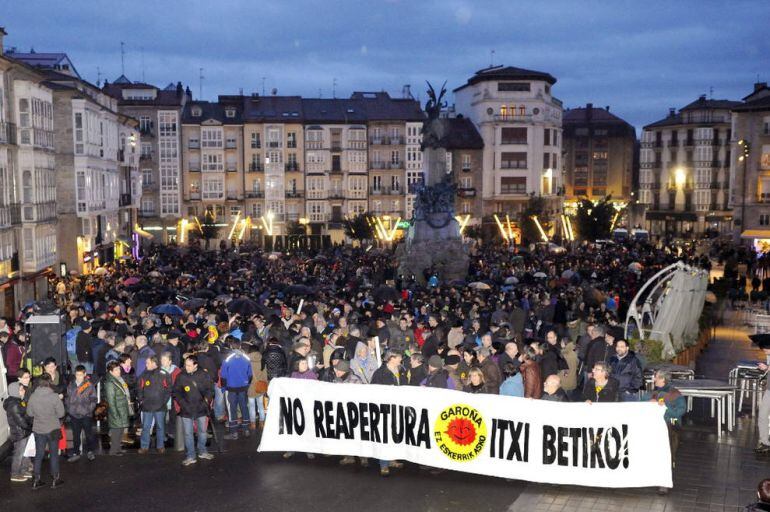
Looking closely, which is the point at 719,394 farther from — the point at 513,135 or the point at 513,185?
the point at 513,135

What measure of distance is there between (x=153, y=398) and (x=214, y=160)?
222 feet

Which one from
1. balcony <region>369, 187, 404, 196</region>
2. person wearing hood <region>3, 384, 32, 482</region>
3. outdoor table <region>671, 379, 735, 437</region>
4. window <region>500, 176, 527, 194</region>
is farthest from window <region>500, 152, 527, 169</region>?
person wearing hood <region>3, 384, 32, 482</region>

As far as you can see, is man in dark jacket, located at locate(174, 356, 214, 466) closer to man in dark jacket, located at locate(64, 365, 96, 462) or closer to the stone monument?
man in dark jacket, located at locate(64, 365, 96, 462)

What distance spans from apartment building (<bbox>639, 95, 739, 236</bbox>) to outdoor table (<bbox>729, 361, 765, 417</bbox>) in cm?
8012

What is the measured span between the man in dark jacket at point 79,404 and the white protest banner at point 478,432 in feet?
9.13

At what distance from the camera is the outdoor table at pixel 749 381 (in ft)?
51.4

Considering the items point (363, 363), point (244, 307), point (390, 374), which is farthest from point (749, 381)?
point (244, 307)

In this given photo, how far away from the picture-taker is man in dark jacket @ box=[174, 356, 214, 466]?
1295cm

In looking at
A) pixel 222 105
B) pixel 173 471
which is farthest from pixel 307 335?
pixel 222 105

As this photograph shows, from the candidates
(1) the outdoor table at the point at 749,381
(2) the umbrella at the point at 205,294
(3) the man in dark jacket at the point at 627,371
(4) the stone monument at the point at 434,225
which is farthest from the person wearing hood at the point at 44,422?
(4) the stone monument at the point at 434,225

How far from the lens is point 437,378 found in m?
12.8

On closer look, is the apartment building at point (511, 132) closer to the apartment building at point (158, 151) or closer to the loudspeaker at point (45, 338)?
the apartment building at point (158, 151)

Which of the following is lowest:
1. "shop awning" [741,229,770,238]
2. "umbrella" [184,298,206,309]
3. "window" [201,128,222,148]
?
"umbrella" [184,298,206,309]

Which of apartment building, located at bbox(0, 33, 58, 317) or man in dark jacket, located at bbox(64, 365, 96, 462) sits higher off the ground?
apartment building, located at bbox(0, 33, 58, 317)
